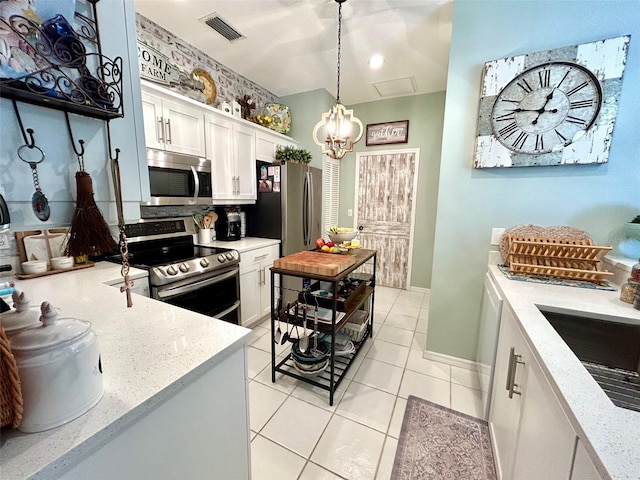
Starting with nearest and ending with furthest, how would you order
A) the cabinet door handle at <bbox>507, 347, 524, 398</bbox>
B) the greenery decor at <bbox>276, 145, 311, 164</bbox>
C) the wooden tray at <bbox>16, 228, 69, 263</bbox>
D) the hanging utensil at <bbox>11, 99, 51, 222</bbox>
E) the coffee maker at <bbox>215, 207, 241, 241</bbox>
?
1. the hanging utensil at <bbox>11, 99, 51, 222</bbox>
2. the cabinet door handle at <bbox>507, 347, 524, 398</bbox>
3. the wooden tray at <bbox>16, 228, 69, 263</bbox>
4. the coffee maker at <bbox>215, 207, 241, 241</bbox>
5. the greenery decor at <bbox>276, 145, 311, 164</bbox>

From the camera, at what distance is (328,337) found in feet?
7.30

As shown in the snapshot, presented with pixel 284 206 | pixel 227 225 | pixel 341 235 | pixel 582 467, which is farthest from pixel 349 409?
pixel 227 225

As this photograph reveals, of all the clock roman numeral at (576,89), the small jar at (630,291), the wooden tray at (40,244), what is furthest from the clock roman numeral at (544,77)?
the wooden tray at (40,244)

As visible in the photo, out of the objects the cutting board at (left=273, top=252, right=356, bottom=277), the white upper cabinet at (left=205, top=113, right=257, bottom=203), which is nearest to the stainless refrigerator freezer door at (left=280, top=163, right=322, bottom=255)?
the white upper cabinet at (left=205, top=113, right=257, bottom=203)

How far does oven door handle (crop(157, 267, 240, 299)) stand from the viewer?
6.06 ft

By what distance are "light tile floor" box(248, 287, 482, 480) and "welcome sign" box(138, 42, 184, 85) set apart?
2.51 m

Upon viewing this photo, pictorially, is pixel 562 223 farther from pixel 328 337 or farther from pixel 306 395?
pixel 306 395

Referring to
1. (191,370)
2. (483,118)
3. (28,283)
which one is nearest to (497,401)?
(191,370)

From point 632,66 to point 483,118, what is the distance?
75 cm

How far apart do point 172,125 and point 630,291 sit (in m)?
3.16

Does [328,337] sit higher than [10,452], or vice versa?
[10,452]

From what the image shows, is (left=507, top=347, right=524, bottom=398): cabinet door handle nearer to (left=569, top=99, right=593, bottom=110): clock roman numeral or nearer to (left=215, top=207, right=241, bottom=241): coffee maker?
(left=569, top=99, right=593, bottom=110): clock roman numeral

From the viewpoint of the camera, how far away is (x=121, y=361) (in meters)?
0.75

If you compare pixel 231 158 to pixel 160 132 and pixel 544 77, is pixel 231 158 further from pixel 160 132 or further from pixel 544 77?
pixel 544 77
